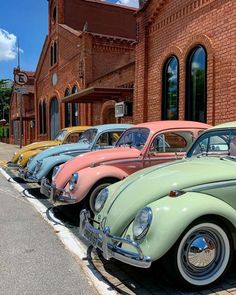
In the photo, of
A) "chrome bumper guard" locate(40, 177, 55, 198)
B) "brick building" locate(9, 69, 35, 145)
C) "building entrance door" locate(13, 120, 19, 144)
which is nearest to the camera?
"chrome bumper guard" locate(40, 177, 55, 198)

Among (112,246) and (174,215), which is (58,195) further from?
(174,215)

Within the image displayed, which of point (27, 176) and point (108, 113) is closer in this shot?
point (27, 176)

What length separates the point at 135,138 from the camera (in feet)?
24.4

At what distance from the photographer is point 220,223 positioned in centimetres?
382

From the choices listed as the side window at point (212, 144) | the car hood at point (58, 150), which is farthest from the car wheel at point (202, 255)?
the car hood at point (58, 150)

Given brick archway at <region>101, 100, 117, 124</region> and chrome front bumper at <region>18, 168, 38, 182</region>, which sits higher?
brick archway at <region>101, 100, 117, 124</region>

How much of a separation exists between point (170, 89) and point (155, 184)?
26.2 feet

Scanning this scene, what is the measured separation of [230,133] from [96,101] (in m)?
13.3

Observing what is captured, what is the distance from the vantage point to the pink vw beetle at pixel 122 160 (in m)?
6.20

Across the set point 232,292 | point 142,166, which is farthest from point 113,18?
point 232,292

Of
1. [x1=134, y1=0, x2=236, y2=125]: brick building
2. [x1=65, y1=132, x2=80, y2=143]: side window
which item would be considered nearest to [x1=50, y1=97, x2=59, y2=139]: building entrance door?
[x1=134, y1=0, x2=236, y2=125]: brick building

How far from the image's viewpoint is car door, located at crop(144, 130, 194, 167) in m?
6.90

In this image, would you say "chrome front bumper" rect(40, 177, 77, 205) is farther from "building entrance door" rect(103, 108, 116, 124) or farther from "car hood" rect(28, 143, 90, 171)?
"building entrance door" rect(103, 108, 116, 124)

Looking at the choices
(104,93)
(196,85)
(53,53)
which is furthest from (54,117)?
(196,85)
